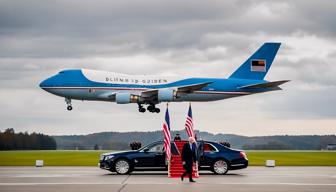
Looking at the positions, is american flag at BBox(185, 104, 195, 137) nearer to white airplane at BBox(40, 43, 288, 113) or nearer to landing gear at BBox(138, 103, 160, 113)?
white airplane at BBox(40, 43, 288, 113)

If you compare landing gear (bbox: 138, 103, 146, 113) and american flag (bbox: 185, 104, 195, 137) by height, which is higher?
landing gear (bbox: 138, 103, 146, 113)

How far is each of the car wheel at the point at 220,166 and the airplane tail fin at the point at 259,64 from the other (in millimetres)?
42070

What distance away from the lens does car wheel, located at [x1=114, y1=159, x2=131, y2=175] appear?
29.4m

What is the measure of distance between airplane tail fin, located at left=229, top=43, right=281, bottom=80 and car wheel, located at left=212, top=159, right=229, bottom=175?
4207 cm

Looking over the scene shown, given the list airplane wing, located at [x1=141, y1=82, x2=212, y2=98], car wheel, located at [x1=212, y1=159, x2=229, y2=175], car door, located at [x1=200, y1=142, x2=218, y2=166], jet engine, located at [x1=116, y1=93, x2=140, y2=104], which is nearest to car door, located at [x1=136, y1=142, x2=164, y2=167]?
car door, located at [x1=200, y1=142, x2=218, y2=166]

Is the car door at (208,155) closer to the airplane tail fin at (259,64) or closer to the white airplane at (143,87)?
the white airplane at (143,87)

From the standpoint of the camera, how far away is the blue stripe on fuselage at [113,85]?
63094mm

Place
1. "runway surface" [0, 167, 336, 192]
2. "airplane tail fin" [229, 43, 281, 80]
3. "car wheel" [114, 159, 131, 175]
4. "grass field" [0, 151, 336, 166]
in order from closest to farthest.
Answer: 1. "runway surface" [0, 167, 336, 192]
2. "car wheel" [114, 159, 131, 175]
3. "grass field" [0, 151, 336, 166]
4. "airplane tail fin" [229, 43, 281, 80]

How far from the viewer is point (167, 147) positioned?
29.0m

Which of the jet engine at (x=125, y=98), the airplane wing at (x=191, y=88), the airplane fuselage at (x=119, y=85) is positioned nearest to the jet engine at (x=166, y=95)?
the airplane wing at (x=191, y=88)

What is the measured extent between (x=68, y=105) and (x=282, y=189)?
144 feet

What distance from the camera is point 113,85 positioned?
64.5 m

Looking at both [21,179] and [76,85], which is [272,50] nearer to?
[76,85]

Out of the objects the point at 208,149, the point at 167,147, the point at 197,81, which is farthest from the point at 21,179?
the point at 197,81
